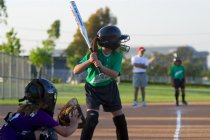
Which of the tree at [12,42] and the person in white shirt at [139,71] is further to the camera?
the tree at [12,42]

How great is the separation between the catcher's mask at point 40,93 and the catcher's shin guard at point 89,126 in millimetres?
2286

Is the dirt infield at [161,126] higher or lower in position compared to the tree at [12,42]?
lower

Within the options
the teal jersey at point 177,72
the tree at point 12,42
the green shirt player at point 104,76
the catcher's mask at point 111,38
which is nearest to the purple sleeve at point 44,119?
the green shirt player at point 104,76

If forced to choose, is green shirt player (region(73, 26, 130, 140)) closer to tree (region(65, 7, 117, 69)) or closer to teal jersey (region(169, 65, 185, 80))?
teal jersey (region(169, 65, 185, 80))

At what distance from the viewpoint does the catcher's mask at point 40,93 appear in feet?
17.0

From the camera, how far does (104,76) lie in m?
7.72

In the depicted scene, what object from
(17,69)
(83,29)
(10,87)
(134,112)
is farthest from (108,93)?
(17,69)

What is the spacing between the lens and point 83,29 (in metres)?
7.21

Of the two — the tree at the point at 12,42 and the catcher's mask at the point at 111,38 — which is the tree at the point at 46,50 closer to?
the tree at the point at 12,42

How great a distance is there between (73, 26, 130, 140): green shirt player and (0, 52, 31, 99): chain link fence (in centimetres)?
1749

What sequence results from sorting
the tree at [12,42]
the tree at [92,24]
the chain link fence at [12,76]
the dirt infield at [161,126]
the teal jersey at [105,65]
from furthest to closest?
the tree at [92,24]
the tree at [12,42]
the chain link fence at [12,76]
the dirt infield at [161,126]
the teal jersey at [105,65]

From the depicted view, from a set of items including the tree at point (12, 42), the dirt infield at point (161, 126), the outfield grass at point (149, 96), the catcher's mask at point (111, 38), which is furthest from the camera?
the tree at point (12, 42)

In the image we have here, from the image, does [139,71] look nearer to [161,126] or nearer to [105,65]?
[161,126]

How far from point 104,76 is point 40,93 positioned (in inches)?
102
